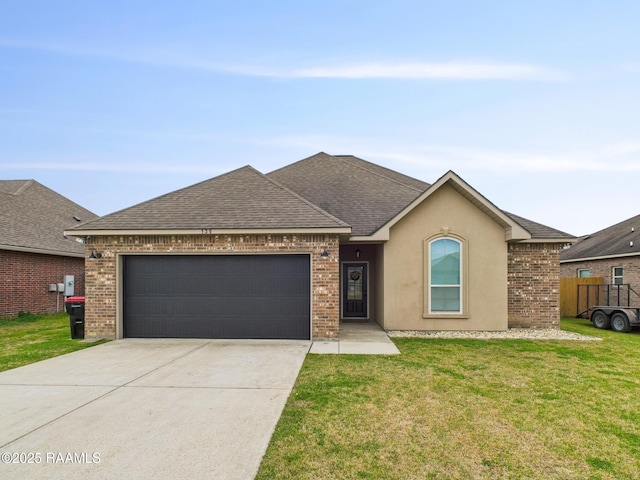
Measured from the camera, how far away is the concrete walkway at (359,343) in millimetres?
8047

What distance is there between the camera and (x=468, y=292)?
34.9 feet

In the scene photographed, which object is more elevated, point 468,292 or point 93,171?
point 93,171

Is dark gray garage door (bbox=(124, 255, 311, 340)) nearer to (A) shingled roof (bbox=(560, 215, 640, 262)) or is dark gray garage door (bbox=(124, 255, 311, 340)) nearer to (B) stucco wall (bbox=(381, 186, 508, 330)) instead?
(B) stucco wall (bbox=(381, 186, 508, 330))

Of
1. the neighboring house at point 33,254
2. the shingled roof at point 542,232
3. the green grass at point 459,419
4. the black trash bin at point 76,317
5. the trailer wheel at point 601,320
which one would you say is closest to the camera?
the green grass at point 459,419

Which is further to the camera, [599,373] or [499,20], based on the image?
[499,20]

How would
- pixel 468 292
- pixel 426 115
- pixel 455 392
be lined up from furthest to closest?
pixel 426 115 → pixel 468 292 → pixel 455 392

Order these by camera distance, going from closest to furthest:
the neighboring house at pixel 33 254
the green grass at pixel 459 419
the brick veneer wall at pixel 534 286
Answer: the green grass at pixel 459 419
the brick veneer wall at pixel 534 286
the neighboring house at pixel 33 254

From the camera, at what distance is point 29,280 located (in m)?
14.4

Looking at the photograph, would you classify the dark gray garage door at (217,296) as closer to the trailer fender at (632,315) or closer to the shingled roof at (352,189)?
the shingled roof at (352,189)

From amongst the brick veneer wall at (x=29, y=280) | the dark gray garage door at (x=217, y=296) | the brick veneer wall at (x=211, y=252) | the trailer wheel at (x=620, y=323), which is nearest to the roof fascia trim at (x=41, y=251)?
the brick veneer wall at (x=29, y=280)

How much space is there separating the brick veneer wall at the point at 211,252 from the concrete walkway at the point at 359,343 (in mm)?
458

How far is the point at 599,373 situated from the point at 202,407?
7.03m

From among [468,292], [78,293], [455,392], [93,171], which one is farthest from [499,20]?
[93,171]

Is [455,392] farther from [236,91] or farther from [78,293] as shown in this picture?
[78,293]
